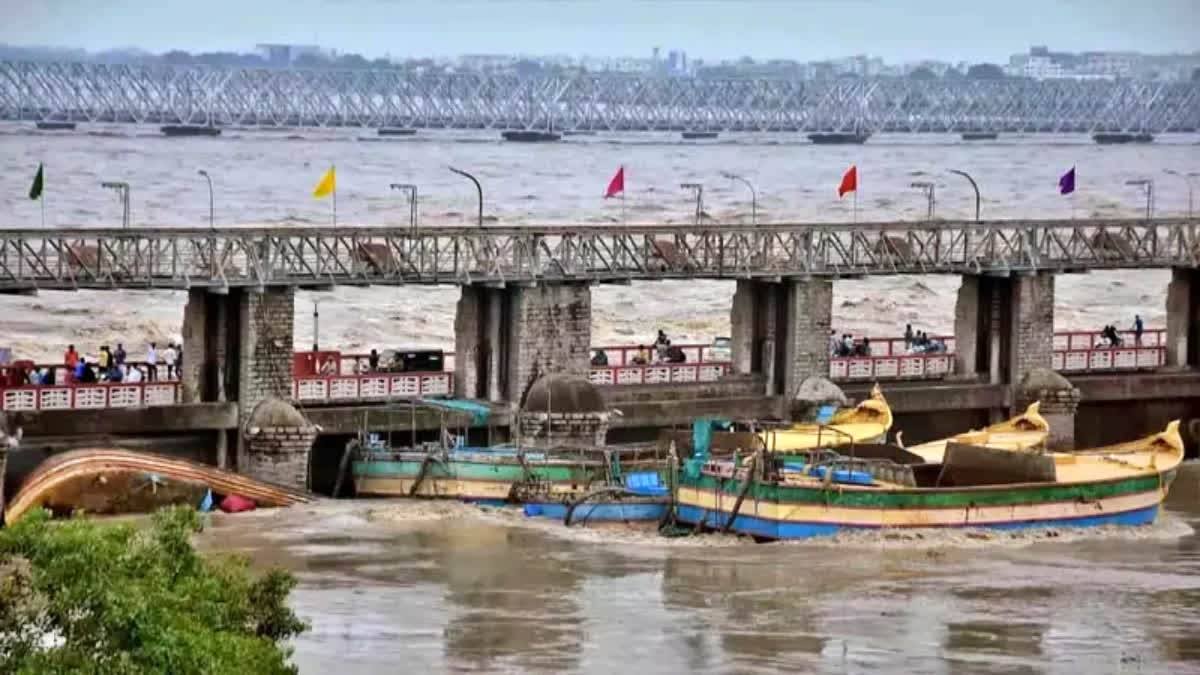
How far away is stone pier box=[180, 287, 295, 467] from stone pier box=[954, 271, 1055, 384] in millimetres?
19664

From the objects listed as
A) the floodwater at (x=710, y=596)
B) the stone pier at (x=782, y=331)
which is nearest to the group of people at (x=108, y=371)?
the floodwater at (x=710, y=596)

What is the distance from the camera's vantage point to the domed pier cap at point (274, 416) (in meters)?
63.7

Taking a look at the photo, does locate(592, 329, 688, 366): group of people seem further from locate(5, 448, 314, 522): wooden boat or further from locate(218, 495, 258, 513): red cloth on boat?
locate(5, 448, 314, 522): wooden boat

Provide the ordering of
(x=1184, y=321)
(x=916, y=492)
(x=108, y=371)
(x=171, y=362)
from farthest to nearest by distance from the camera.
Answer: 1. (x=1184, y=321)
2. (x=171, y=362)
3. (x=108, y=371)
4. (x=916, y=492)

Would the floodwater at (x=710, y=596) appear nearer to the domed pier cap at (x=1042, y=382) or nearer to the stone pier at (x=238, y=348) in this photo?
the stone pier at (x=238, y=348)

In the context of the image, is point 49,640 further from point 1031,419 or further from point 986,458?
point 1031,419

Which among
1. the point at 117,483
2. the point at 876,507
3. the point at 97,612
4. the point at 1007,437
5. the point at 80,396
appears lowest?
the point at 876,507

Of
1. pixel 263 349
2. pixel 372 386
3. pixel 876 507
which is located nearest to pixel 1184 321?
pixel 876 507

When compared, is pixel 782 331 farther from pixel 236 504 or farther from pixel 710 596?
pixel 710 596

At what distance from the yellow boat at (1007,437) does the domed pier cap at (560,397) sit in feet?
22.6

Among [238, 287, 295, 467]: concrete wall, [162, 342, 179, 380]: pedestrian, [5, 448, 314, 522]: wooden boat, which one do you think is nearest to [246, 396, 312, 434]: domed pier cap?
[238, 287, 295, 467]: concrete wall

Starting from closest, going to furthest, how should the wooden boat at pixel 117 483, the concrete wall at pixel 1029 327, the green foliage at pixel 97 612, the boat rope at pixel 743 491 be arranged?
the green foliage at pixel 97 612
the wooden boat at pixel 117 483
the boat rope at pixel 743 491
the concrete wall at pixel 1029 327

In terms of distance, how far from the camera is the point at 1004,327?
253 feet

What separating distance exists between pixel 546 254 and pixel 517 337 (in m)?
2.16
